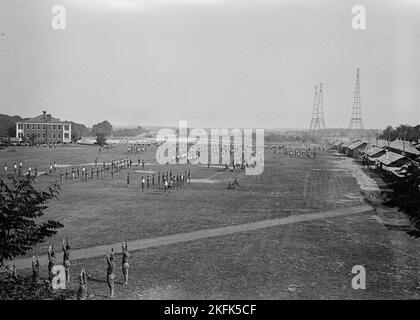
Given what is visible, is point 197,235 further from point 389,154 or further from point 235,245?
point 389,154

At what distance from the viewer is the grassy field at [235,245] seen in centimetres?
1544

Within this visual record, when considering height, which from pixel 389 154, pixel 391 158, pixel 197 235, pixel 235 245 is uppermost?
pixel 389 154

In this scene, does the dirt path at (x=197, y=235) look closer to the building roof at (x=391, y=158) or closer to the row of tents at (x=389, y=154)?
the row of tents at (x=389, y=154)

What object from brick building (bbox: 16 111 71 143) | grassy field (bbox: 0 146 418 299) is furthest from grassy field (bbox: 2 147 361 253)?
brick building (bbox: 16 111 71 143)

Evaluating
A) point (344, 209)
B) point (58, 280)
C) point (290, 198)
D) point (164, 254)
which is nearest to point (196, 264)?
point (164, 254)

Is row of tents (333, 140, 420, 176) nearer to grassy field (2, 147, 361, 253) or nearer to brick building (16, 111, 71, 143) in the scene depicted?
grassy field (2, 147, 361, 253)

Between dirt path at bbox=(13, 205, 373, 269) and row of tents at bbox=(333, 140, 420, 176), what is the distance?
5638 mm

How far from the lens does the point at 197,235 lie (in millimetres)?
23344

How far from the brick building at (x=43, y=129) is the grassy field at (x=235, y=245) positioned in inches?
3290

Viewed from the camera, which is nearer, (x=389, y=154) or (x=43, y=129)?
(x=389, y=154)

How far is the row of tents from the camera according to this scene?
147 feet

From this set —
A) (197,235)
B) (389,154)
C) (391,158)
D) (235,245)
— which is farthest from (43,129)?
(235,245)

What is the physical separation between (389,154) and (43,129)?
3680 inches

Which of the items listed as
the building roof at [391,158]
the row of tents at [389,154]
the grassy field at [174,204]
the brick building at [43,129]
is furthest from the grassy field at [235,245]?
the brick building at [43,129]
